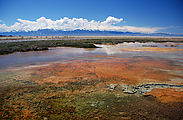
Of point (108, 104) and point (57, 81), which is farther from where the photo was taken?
point (57, 81)

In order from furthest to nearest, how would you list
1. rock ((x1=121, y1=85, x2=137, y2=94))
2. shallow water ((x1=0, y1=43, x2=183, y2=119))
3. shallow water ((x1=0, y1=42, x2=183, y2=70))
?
shallow water ((x1=0, y1=42, x2=183, y2=70)), rock ((x1=121, y1=85, x2=137, y2=94)), shallow water ((x1=0, y1=43, x2=183, y2=119))

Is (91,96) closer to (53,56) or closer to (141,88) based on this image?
(141,88)

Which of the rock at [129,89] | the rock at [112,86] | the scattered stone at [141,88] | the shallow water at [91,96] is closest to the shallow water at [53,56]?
the shallow water at [91,96]

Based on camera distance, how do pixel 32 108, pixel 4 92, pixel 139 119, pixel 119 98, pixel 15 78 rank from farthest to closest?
pixel 15 78
pixel 4 92
pixel 119 98
pixel 32 108
pixel 139 119

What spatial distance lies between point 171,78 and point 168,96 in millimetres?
2920

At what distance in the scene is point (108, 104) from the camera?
525cm

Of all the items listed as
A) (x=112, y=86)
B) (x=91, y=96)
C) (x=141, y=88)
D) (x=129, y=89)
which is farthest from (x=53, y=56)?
(x=141, y=88)

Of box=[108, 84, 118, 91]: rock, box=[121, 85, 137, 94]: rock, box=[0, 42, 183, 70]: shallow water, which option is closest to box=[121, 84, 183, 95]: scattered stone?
box=[121, 85, 137, 94]: rock

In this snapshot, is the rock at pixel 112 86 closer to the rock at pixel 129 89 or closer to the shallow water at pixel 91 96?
the shallow water at pixel 91 96

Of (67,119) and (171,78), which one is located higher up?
(171,78)

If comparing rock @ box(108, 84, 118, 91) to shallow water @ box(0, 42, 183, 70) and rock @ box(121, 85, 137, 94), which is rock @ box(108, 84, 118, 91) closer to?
rock @ box(121, 85, 137, 94)

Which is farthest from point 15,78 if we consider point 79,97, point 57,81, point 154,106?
point 154,106

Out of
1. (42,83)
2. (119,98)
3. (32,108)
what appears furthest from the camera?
(42,83)

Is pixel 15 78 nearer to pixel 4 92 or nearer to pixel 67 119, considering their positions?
pixel 4 92
